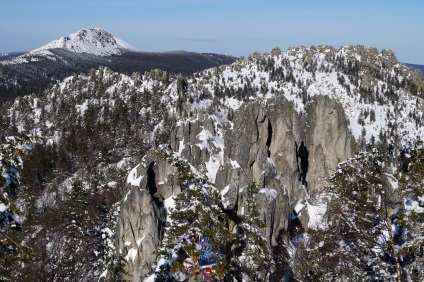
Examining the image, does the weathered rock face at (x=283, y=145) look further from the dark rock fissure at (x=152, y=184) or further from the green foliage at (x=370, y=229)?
the green foliage at (x=370, y=229)

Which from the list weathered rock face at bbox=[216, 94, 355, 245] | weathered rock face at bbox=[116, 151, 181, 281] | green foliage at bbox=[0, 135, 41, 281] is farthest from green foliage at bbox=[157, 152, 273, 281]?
weathered rock face at bbox=[116, 151, 181, 281]

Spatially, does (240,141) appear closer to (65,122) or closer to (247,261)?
(247,261)

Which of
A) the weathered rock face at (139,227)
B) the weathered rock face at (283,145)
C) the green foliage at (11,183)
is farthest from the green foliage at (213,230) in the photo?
the weathered rock face at (139,227)

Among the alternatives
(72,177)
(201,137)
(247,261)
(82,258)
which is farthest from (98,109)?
(247,261)

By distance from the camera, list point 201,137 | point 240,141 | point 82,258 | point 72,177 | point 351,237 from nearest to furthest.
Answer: point 351,237 < point 82,258 < point 240,141 < point 201,137 < point 72,177

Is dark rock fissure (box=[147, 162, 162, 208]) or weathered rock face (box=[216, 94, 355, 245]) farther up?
weathered rock face (box=[216, 94, 355, 245])

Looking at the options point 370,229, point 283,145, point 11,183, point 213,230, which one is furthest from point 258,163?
point 11,183

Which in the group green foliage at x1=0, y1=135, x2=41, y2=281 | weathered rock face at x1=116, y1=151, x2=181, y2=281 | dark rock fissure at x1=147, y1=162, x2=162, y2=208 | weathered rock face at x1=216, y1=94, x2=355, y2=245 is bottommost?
weathered rock face at x1=116, y1=151, x2=181, y2=281

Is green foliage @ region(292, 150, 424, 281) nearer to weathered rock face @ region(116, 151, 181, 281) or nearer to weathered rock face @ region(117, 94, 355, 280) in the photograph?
weathered rock face @ region(117, 94, 355, 280)
